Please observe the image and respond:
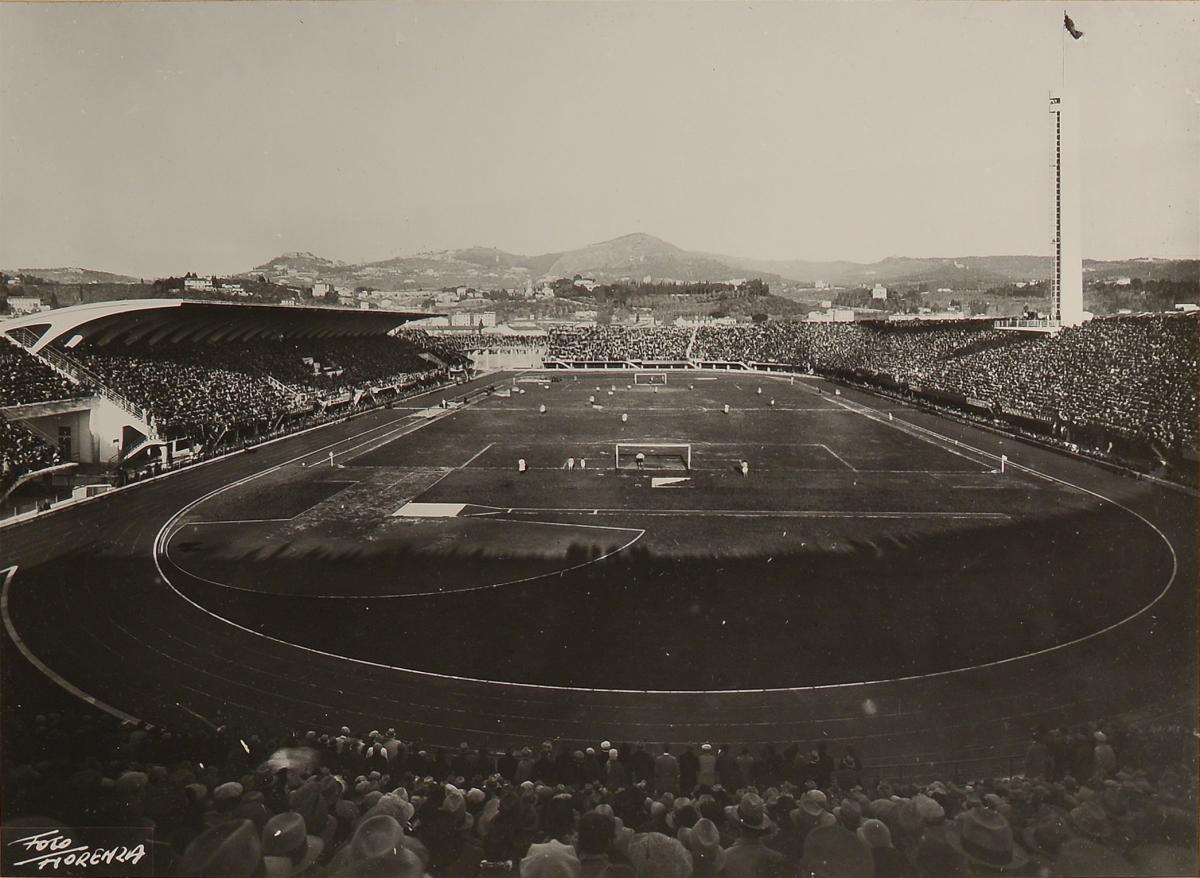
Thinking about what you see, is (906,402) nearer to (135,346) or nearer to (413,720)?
(135,346)

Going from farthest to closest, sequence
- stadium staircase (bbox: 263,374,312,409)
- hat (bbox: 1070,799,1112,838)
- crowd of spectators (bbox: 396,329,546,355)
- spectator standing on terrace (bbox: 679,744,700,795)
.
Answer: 1. crowd of spectators (bbox: 396,329,546,355)
2. stadium staircase (bbox: 263,374,312,409)
3. spectator standing on terrace (bbox: 679,744,700,795)
4. hat (bbox: 1070,799,1112,838)

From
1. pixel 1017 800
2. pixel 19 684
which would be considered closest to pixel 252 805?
pixel 19 684

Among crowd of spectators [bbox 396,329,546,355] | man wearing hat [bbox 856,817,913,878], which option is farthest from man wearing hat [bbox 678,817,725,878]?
crowd of spectators [bbox 396,329,546,355]

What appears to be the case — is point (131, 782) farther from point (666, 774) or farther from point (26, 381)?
point (26, 381)

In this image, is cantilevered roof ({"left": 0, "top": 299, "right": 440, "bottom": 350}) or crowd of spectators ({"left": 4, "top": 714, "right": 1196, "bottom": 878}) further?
cantilevered roof ({"left": 0, "top": 299, "right": 440, "bottom": 350})

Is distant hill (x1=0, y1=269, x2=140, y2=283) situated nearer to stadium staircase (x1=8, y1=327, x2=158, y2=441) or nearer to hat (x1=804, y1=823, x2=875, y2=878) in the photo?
stadium staircase (x1=8, y1=327, x2=158, y2=441)

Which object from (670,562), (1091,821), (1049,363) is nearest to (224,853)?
(1091,821)
